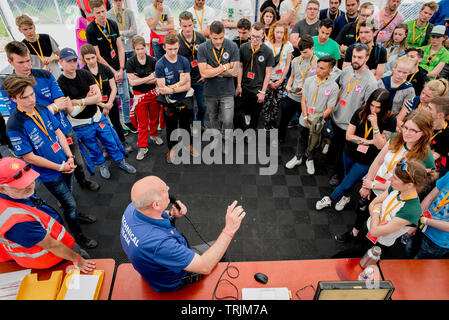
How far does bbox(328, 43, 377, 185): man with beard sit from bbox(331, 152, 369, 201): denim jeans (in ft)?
1.37

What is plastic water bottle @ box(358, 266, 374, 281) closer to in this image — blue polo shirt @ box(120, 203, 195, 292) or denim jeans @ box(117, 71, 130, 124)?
blue polo shirt @ box(120, 203, 195, 292)

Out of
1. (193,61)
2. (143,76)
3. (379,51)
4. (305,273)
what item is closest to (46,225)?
(305,273)

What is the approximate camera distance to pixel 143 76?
12.5ft

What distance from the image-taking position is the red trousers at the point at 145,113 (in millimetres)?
3848

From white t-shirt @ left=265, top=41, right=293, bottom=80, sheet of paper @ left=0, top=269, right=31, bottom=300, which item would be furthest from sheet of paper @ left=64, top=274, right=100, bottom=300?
white t-shirt @ left=265, top=41, right=293, bottom=80

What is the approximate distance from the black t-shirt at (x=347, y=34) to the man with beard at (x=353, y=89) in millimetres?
1459

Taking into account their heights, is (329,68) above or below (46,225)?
above

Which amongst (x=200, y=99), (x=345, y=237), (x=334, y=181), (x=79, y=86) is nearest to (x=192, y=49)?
(x=200, y=99)

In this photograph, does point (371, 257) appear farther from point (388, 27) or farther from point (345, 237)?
point (388, 27)

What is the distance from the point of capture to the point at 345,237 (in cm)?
292

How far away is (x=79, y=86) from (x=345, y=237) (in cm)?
336

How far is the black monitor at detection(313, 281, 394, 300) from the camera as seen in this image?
146cm

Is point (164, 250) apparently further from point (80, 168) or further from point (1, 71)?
point (1, 71)

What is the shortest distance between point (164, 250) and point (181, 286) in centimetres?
40
